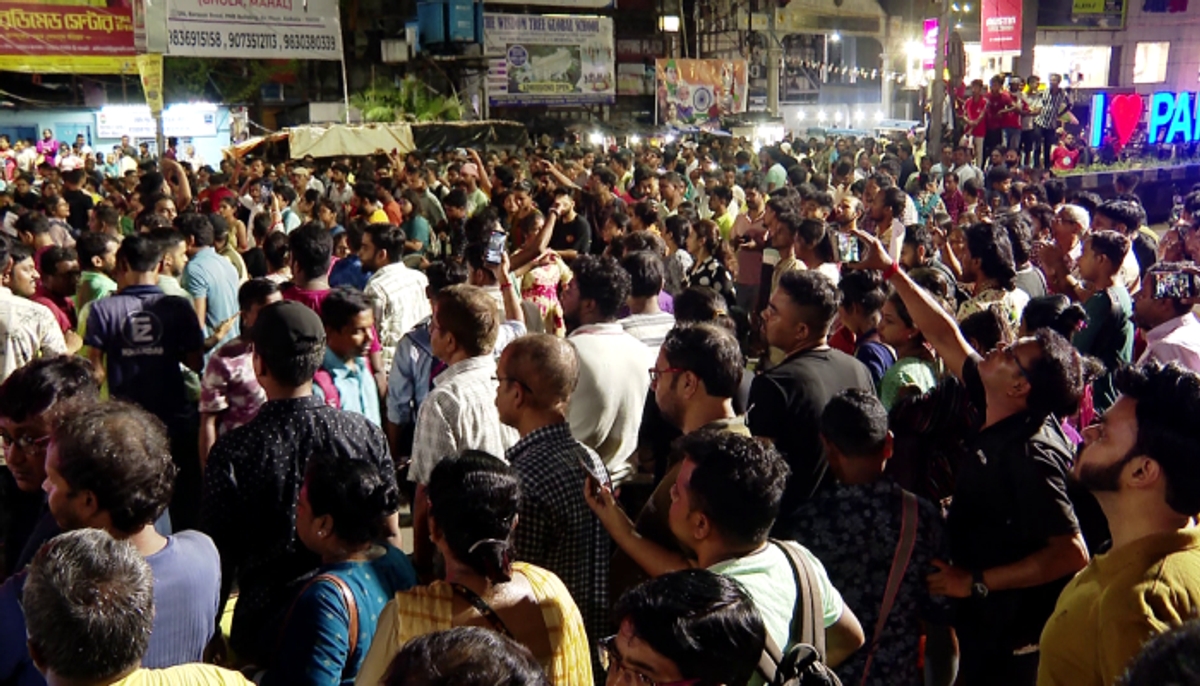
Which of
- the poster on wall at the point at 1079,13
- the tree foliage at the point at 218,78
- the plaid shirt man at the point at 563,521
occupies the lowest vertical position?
the plaid shirt man at the point at 563,521

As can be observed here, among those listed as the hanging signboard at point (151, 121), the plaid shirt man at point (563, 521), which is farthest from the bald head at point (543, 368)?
the hanging signboard at point (151, 121)

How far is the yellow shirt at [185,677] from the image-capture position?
2037 mm

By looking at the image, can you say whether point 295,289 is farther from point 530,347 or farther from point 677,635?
point 677,635

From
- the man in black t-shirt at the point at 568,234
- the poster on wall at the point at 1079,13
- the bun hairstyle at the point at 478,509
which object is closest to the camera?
the bun hairstyle at the point at 478,509

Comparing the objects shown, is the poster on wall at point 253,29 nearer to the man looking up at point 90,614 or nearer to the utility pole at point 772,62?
the utility pole at point 772,62

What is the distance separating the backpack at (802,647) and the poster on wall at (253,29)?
19.4 meters

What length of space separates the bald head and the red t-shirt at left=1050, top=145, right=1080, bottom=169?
1527 centimetres

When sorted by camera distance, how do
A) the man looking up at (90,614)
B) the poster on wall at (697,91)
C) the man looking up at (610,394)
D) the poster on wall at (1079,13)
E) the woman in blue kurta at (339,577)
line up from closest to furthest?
1. the man looking up at (90,614)
2. the woman in blue kurta at (339,577)
3. the man looking up at (610,394)
4. the poster on wall at (697,91)
5. the poster on wall at (1079,13)

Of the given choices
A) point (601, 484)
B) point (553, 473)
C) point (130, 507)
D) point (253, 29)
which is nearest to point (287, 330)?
point (130, 507)

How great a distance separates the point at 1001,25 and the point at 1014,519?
21871 mm

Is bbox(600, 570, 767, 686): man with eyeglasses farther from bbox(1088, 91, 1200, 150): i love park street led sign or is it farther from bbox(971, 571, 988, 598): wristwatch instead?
bbox(1088, 91, 1200, 150): i love park street led sign

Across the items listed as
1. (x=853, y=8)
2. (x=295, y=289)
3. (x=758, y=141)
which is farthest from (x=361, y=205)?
(x=853, y=8)

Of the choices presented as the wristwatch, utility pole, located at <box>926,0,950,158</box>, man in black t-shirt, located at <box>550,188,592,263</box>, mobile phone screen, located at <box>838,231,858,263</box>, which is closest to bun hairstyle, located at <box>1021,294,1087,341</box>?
the wristwatch

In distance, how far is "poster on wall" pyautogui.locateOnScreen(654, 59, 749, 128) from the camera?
27.1m
